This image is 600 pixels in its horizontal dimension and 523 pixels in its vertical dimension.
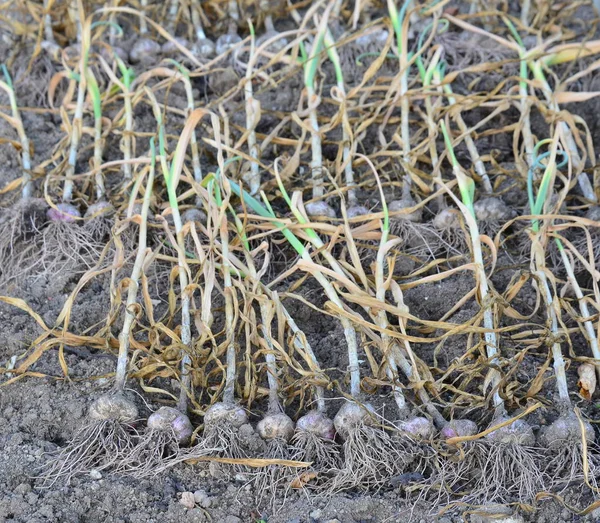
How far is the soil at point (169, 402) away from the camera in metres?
1.28

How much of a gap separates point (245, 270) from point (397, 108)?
69 cm

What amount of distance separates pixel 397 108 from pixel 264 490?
104cm

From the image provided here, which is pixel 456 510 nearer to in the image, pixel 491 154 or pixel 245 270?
pixel 245 270

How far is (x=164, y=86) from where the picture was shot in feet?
6.51

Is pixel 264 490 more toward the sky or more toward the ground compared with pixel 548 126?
more toward the ground

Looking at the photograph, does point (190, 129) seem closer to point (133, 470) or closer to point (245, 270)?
point (245, 270)

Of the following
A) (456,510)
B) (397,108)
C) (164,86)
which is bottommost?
(456,510)

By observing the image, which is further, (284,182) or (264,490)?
(284,182)

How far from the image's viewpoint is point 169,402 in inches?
57.5

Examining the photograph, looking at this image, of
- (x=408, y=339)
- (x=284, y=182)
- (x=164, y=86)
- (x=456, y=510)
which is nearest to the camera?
(x=456, y=510)

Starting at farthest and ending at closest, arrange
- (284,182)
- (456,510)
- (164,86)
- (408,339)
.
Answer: (164,86) < (284,182) < (408,339) < (456,510)

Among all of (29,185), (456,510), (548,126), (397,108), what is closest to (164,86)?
(29,185)

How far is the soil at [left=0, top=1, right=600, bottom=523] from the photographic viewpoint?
1.28m

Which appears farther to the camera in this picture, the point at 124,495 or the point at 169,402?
the point at 169,402
